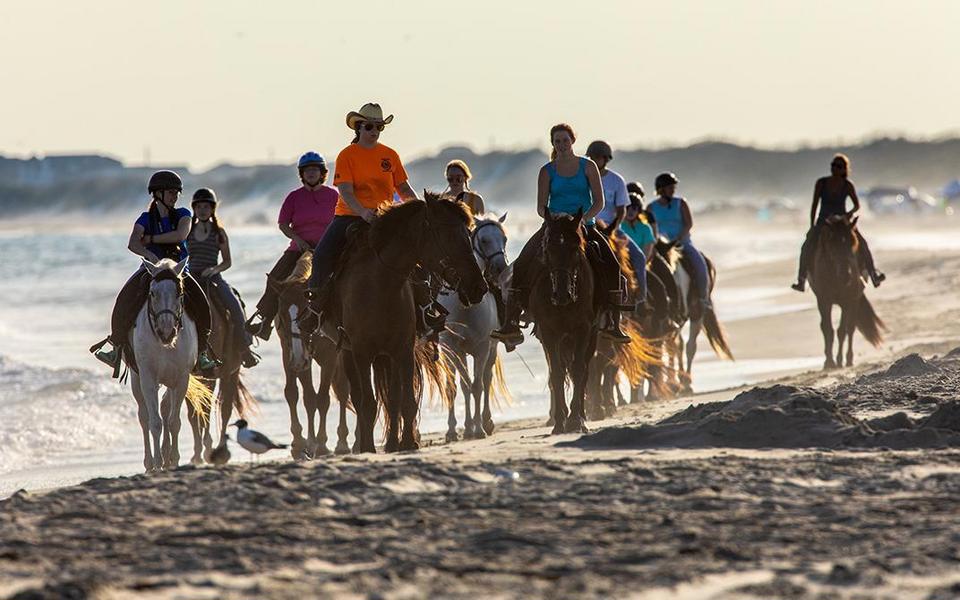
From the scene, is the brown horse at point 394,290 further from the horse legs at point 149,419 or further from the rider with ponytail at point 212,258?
the rider with ponytail at point 212,258

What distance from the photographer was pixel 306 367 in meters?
14.2

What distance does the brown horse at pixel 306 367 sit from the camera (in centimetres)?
1373

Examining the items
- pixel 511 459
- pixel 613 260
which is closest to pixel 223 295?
pixel 613 260

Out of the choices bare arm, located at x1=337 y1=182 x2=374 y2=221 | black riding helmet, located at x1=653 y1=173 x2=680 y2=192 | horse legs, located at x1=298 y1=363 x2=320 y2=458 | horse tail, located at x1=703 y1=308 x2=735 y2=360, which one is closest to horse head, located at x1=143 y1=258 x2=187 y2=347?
bare arm, located at x1=337 y1=182 x2=374 y2=221

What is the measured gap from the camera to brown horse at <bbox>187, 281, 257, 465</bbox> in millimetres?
13680

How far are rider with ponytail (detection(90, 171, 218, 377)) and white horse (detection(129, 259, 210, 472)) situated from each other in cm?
12

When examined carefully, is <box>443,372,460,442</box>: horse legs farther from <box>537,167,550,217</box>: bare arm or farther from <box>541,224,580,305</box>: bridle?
<box>537,167,550,217</box>: bare arm

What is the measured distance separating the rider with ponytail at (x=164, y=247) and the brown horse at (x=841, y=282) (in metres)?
9.53

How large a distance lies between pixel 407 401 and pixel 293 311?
2.95 meters

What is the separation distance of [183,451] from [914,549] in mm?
9673

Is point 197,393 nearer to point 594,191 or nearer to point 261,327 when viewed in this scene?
point 261,327

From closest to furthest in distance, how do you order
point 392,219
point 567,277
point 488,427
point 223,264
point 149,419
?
point 392,219 < point 567,277 < point 149,419 < point 223,264 < point 488,427

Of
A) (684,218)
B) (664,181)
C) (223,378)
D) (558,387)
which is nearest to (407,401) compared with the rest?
(558,387)

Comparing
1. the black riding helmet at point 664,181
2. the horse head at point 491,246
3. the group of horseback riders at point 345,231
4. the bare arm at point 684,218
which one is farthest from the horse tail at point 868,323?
the horse head at point 491,246
